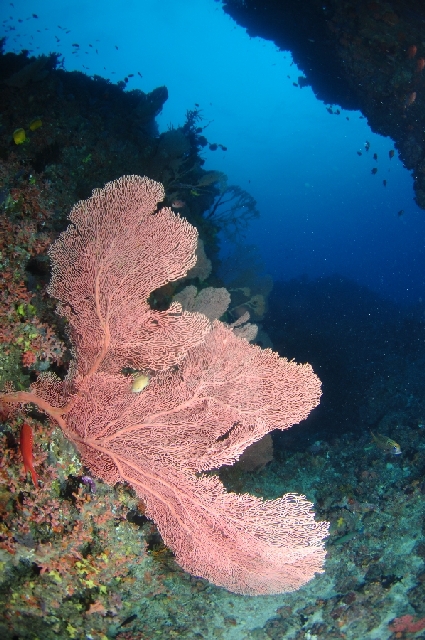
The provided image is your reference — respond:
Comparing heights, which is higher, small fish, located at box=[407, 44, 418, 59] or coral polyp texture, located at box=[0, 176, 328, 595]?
small fish, located at box=[407, 44, 418, 59]

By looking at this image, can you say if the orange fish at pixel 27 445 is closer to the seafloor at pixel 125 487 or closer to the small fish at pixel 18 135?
the seafloor at pixel 125 487

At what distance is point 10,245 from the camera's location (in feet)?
12.3

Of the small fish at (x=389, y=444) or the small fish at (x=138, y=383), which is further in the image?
the small fish at (x=389, y=444)

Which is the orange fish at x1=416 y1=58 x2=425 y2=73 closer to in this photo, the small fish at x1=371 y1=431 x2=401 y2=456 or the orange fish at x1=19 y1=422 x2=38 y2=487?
the small fish at x1=371 y1=431 x2=401 y2=456

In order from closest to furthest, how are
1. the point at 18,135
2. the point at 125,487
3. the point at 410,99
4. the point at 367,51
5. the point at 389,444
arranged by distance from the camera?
the point at 125,487
the point at 18,135
the point at 389,444
the point at 410,99
the point at 367,51

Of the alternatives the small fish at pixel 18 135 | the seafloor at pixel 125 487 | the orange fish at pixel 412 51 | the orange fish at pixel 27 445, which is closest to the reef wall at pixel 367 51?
the orange fish at pixel 412 51

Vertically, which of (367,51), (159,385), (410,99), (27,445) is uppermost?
(367,51)

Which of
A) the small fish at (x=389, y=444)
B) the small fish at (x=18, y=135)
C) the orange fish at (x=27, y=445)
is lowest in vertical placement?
the orange fish at (x=27, y=445)

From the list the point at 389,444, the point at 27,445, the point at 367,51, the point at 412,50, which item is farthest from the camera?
the point at 367,51

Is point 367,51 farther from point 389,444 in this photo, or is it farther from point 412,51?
point 389,444

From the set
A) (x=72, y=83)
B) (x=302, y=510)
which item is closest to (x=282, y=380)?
(x=302, y=510)

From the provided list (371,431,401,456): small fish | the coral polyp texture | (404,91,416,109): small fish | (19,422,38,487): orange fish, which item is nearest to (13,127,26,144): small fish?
the coral polyp texture

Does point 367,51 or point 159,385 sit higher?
point 367,51

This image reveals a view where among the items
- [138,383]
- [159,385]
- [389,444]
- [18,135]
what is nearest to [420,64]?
[389,444]
